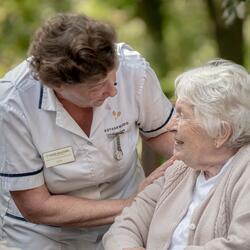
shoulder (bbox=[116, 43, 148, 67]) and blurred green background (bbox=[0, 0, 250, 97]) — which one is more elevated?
shoulder (bbox=[116, 43, 148, 67])

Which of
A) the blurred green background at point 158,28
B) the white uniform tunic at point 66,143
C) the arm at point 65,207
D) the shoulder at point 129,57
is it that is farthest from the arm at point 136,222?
the blurred green background at point 158,28

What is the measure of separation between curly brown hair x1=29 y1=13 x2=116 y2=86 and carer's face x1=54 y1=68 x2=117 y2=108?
1.7 inches

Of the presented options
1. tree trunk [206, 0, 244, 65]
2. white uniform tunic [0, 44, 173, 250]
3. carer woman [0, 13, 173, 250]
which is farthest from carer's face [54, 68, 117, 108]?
tree trunk [206, 0, 244, 65]

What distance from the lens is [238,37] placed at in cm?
825

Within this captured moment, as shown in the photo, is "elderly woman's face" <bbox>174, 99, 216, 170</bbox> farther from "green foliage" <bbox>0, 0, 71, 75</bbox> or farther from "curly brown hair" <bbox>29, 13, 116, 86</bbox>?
"green foliage" <bbox>0, 0, 71, 75</bbox>

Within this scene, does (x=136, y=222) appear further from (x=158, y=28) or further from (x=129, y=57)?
(x=158, y=28)

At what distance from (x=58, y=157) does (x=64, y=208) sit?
221mm

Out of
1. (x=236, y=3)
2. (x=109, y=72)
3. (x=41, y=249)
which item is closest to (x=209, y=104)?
(x=109, y=72)

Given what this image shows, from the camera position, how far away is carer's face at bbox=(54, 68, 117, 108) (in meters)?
2.93

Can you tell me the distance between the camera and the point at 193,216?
2.78 metres

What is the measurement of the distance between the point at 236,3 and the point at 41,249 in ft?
5.03

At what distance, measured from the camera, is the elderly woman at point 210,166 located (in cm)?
268

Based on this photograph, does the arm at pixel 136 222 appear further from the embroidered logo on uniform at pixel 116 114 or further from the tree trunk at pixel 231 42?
the tree trunk at pixel 231 42

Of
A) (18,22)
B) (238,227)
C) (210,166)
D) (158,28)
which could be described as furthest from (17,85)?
(158,28)
